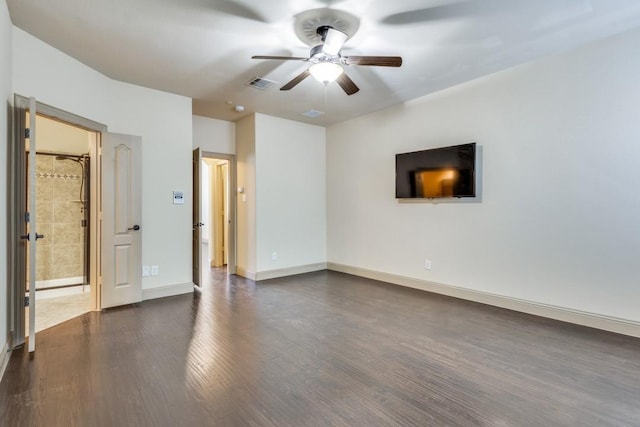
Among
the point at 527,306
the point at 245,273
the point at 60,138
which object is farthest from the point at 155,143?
the point at 527,306

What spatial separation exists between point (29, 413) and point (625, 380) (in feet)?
13.3

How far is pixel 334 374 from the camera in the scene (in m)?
2.44

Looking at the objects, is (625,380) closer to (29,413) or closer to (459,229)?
(459,229)

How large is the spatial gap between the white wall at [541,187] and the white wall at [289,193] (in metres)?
1.58

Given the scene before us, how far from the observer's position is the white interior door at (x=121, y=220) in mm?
4016

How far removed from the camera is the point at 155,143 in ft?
14.7

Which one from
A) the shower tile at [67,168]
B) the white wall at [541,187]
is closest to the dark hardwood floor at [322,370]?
the white wall at [541,187]

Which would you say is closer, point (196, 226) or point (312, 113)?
point (196, 226)

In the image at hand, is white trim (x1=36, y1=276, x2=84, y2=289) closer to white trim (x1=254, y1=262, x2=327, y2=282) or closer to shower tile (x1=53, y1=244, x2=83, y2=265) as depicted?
shower tile (x1=53, y1=244, x2=83, y2=265)

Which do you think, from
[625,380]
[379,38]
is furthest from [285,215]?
[625,380]

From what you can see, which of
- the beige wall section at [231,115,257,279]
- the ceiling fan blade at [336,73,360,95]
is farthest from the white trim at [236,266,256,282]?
the ceiling fan blade at [336,73,360,95]

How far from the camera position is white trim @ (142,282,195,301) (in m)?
4.41

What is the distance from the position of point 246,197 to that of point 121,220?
84.0 inches

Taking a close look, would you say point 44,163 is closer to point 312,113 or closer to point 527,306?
point 312,113
